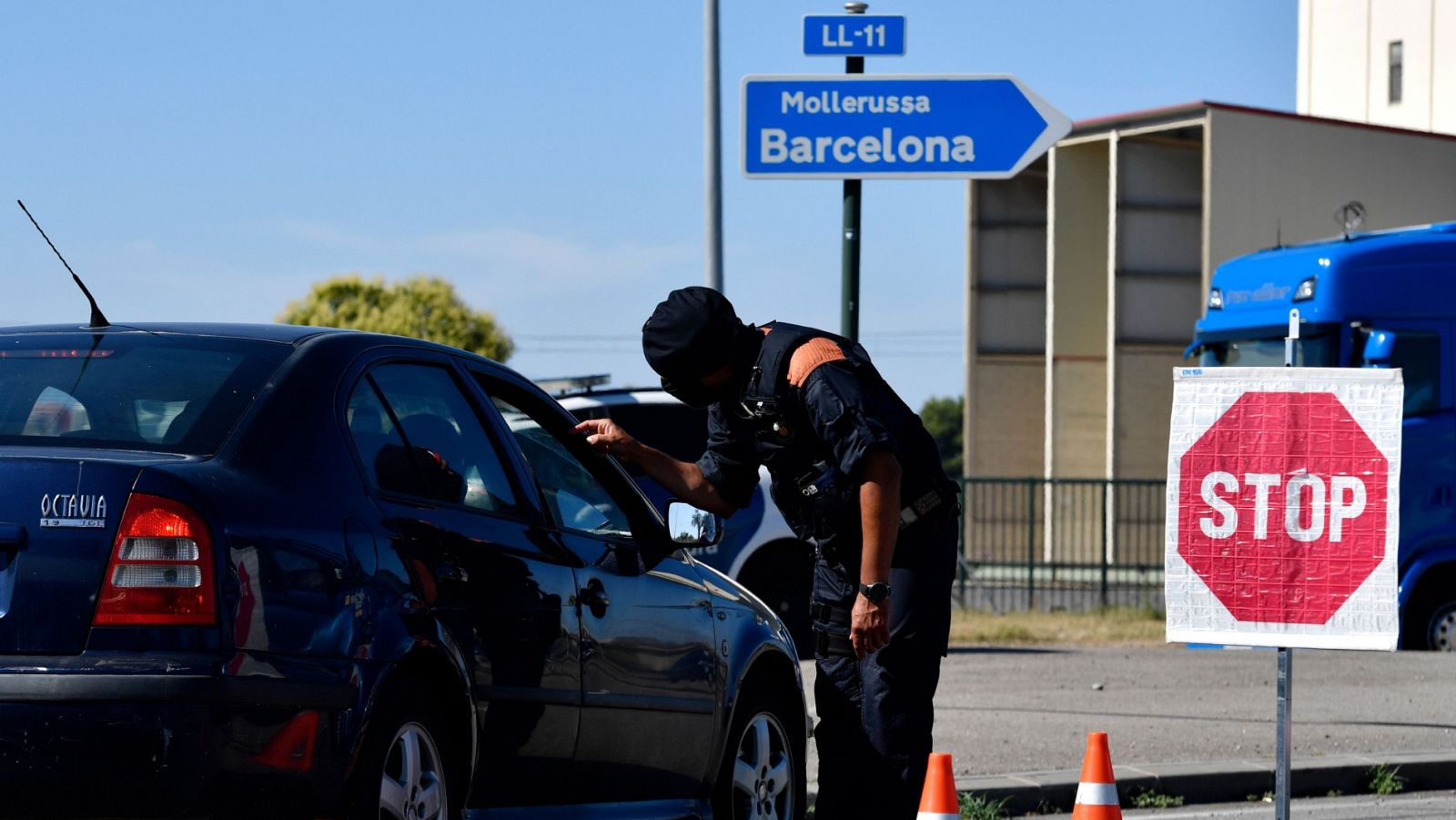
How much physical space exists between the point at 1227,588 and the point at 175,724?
375 centimetres

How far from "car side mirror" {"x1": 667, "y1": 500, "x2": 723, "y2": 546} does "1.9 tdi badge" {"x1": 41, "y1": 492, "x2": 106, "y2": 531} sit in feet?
6.97

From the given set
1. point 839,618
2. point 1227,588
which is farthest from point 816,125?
point 839,618

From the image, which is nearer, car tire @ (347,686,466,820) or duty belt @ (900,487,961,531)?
car tire @ (347,686,466,820)

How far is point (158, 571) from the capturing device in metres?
4.04

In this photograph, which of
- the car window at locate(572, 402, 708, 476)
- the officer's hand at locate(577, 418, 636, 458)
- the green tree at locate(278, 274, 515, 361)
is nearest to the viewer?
the officer's hand at locate(577, 418, 636, 458)

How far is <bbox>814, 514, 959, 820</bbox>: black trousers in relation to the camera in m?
5.47

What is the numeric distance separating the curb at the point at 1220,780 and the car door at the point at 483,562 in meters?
3.41

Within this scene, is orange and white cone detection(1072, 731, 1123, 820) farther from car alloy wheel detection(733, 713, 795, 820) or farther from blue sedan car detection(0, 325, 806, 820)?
blue sedan car detection(0, 325, 806, 820)

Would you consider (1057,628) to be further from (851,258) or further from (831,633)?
(831,633)

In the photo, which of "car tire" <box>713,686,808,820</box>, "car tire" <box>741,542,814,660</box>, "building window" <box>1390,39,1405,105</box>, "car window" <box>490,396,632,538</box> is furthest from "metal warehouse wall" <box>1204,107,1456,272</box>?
"car window" <box>490,396,632,538</box>

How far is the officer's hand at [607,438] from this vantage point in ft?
19.1

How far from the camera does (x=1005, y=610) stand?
21047 mm

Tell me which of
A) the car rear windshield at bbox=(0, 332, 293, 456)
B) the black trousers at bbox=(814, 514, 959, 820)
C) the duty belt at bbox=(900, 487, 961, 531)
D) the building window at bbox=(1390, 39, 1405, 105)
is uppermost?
the building window at bbox=(1390, 39, 1405, 105)

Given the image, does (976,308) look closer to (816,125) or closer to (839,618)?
(816,125)
